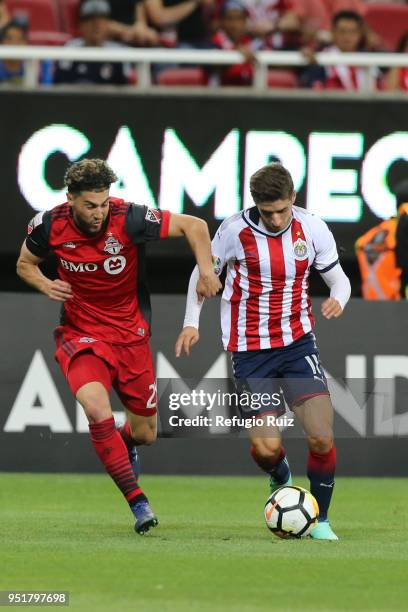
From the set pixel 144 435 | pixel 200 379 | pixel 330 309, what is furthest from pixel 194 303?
pixel 200 379

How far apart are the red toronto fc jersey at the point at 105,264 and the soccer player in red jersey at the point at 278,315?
0.42 meters

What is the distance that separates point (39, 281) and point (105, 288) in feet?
1.44

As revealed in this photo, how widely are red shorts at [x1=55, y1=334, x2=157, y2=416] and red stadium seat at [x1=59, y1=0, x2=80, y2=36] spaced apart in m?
7.65

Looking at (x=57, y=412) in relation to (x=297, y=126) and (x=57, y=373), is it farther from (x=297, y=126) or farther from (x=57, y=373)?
(x=297, y=126)

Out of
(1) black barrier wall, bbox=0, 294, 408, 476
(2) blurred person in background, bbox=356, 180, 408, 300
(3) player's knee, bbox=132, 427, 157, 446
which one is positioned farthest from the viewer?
(2) blurred person in background, bbox=356, 180, 408, 300

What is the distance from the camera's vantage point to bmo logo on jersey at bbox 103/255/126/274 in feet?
29.8

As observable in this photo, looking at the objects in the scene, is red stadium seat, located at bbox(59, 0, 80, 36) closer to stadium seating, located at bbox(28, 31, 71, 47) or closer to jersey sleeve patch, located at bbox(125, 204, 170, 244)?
stadium seating, located at bbox(28, 31, 71, 47)

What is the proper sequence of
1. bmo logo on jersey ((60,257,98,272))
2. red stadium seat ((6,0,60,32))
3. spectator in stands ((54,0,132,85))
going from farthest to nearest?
red stadium seat ((6,0,60,32)), spectator in stands ((54,0,132,85)), bmo logo on jersey ((60,257,98,272))

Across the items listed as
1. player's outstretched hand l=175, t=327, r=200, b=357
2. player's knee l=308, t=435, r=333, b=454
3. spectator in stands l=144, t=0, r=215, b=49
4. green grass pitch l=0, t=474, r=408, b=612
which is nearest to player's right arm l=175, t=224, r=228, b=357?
player's outstretched hand l=175, t=327, r=200, b=357

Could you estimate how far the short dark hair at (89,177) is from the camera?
28.2 ft

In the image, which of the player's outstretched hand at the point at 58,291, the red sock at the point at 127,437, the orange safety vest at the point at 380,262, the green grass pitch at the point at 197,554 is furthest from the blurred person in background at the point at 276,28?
the player's outstretched hand at the point at 58,291

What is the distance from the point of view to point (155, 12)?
16.1m

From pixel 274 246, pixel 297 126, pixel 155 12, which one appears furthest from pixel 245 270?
pixel 155 12

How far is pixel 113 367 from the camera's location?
926 cm
